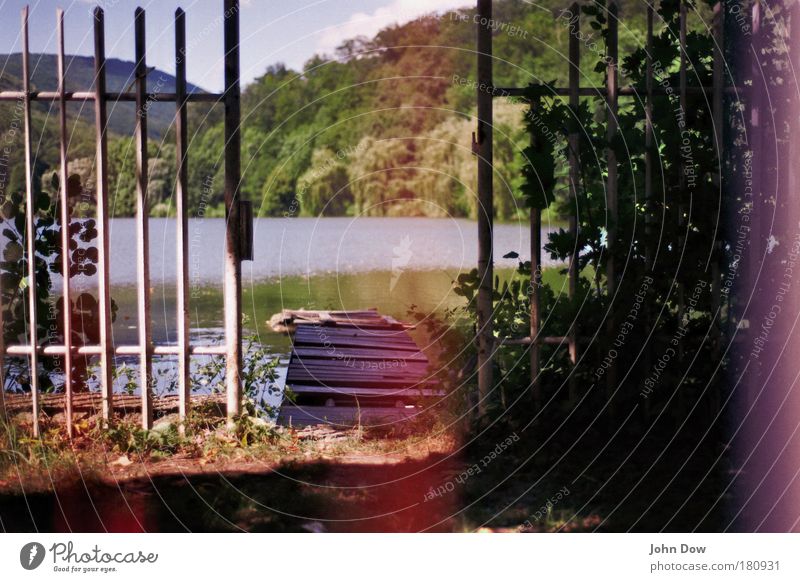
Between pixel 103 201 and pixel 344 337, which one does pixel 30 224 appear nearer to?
pixel 103 201

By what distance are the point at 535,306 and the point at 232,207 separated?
179cm

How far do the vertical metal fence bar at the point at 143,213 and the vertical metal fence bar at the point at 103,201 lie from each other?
177mm

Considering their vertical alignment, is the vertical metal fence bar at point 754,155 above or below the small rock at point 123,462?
above

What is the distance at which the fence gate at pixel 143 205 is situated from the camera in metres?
5.42

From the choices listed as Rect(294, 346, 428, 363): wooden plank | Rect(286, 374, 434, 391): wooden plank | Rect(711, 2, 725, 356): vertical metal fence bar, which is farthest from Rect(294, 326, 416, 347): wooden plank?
Rect(711, 2, 725, 356): vertical metal fence bar

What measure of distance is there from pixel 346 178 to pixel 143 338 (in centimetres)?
1996

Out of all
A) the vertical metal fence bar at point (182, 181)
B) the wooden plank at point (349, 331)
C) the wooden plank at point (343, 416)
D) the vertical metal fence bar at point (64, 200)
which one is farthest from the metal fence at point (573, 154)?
the wooden plank at point (349, 331)

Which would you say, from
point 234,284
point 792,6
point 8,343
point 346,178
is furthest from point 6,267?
point 346,178

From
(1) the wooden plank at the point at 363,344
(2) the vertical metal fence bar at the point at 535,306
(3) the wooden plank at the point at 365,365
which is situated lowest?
(3) the wooden plank at the point at 365,365

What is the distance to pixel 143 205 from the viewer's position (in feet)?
17.9

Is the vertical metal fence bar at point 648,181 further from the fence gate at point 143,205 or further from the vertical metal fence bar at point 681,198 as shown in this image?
the fence gate at point 143,205

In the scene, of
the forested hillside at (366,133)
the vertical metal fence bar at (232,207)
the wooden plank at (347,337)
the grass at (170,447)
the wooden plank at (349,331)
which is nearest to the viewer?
the grass at (170,447)

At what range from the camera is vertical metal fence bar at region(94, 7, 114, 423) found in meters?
5.41

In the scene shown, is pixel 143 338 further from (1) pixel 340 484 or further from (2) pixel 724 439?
(2) pixel 724 439
